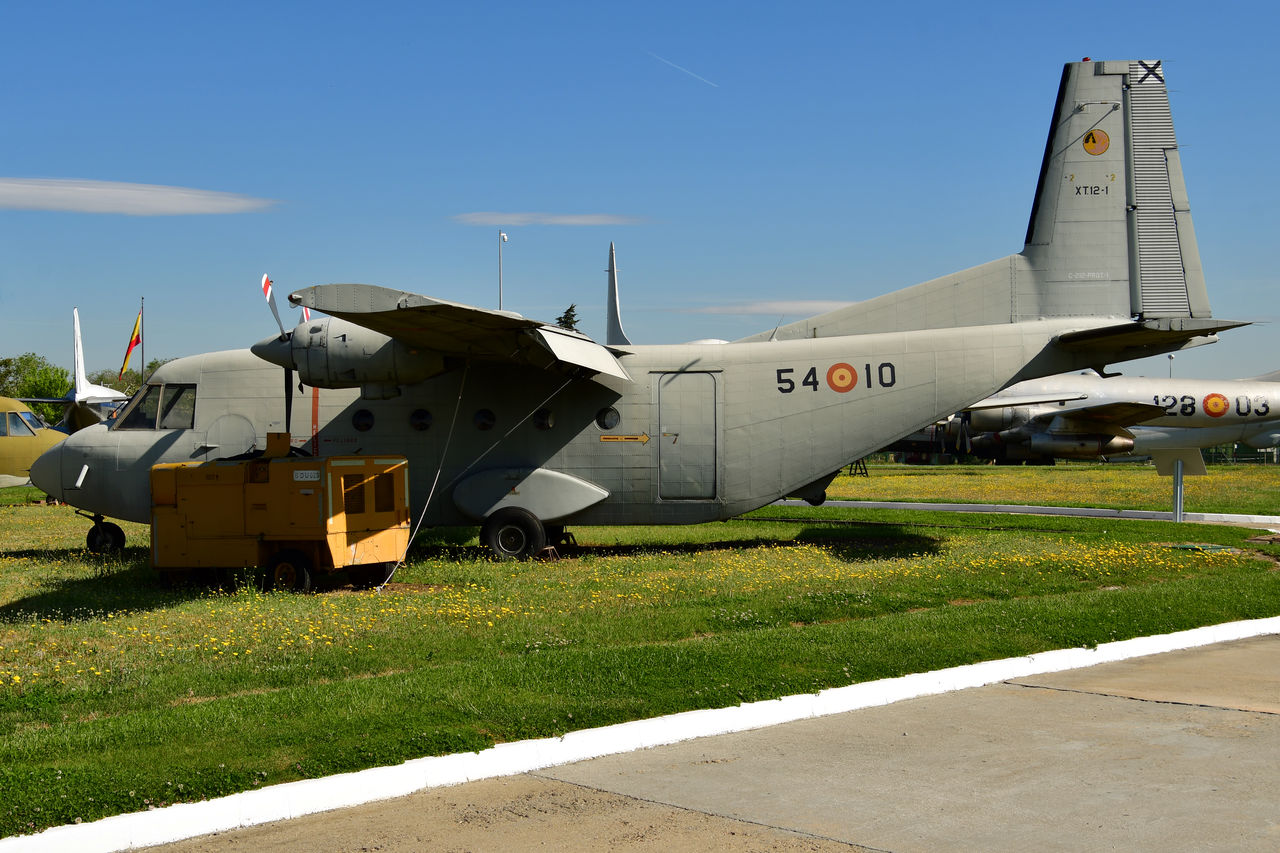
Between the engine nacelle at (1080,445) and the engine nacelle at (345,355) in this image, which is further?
the engine nacelle at (1080,445)

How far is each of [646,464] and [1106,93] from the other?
889 cm

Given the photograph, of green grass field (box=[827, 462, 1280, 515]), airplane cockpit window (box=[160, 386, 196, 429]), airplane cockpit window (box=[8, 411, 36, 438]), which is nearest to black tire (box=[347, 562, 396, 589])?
airplane cockpit window (box=[160, 386, 196, 429])

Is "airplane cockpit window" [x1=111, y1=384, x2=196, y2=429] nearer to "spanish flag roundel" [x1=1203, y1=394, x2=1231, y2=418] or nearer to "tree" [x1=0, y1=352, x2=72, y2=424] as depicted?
"spanish flag roundel" [x1=1203, y1=394, x2=1231, y2=418]

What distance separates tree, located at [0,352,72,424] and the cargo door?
76.1 metres

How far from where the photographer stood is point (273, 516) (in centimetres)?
1296

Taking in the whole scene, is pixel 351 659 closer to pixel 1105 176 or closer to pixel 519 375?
pixel 519 375

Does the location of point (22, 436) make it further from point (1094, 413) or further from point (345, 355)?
point (1094, 413)

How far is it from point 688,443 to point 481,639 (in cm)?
696

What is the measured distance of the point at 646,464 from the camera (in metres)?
16.2

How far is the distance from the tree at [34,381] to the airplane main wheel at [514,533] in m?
74.9

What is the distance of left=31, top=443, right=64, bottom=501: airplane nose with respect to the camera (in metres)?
16.2

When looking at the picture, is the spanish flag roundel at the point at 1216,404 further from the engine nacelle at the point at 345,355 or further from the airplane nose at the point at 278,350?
the airplane nose at the point at 278,350

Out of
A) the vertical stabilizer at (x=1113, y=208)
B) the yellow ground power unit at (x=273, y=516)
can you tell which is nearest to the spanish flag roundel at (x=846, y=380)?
the vertical stabilizer at (x=1113, y=208)

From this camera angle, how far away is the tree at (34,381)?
83438 millimetres
